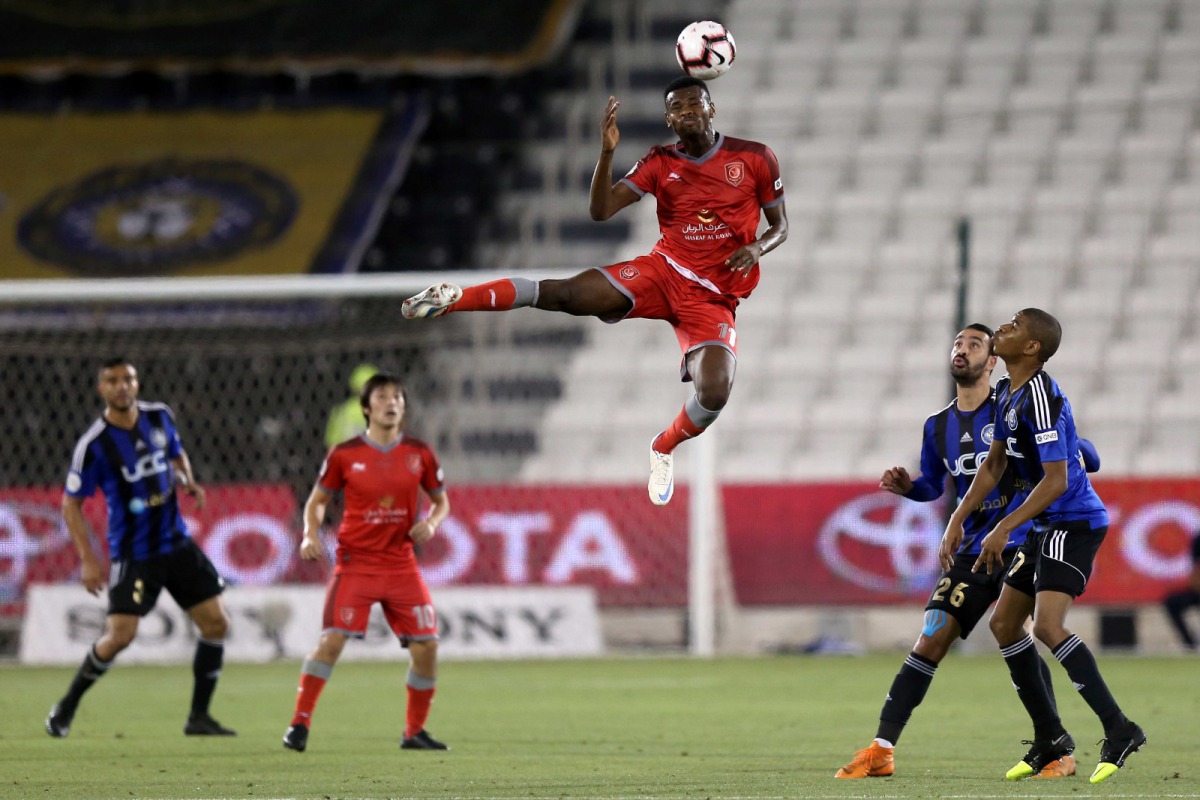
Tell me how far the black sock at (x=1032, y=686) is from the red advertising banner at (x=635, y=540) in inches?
290

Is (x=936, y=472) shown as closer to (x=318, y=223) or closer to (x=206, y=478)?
(x=206, y=478)

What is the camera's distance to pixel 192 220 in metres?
19.1

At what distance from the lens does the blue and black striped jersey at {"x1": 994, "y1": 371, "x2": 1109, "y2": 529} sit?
704cm

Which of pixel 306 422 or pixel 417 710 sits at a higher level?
pixel 306 422

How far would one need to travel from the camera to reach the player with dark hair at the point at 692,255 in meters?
7.57

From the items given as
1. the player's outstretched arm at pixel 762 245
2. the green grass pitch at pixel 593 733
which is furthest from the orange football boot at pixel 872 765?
the player's outstretched arm at pixel 762 245

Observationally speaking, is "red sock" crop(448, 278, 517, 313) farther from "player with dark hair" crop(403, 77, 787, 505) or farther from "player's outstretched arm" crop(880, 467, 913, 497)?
"player's outstretched arm" crop(880, 467, 913, 497)

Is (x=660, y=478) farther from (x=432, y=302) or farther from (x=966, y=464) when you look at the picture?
(x=432, y=302)

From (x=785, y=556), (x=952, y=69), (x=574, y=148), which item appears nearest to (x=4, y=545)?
(x=785, y=556)

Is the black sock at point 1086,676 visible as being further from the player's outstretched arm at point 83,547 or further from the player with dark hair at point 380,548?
the player's outstretched arm at point 83,547

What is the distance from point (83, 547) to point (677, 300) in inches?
140

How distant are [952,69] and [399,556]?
13.5 m

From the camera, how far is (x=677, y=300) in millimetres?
7836

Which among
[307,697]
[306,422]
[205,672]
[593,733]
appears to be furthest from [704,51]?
[306,422]
